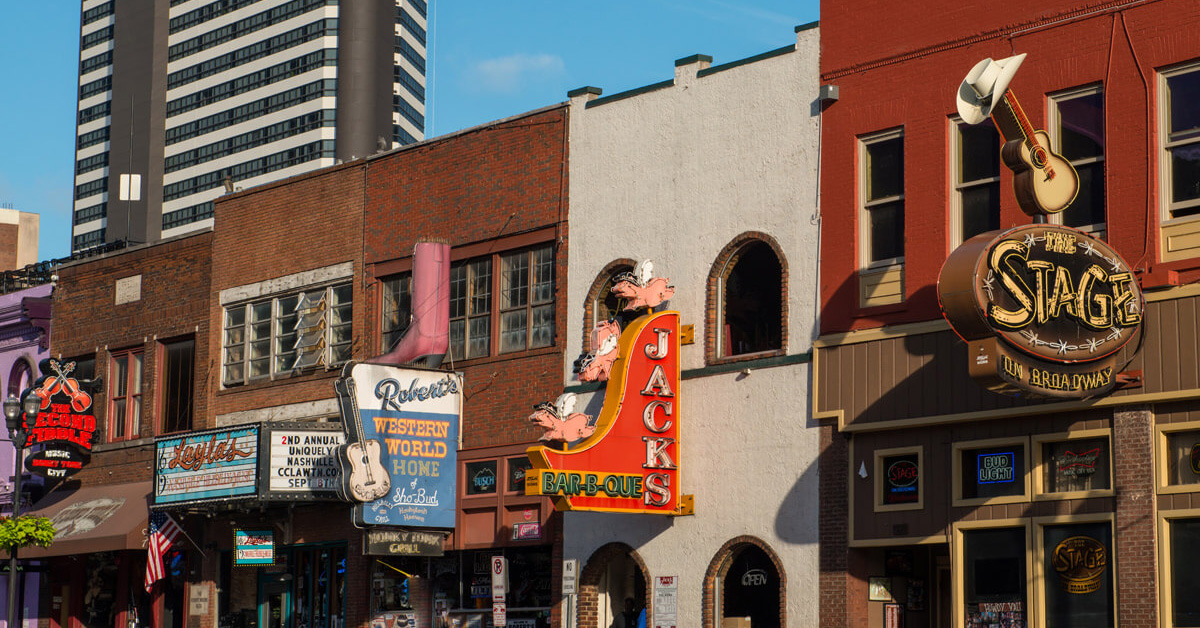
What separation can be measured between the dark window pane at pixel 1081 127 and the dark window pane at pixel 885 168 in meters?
2.48

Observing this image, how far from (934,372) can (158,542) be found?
1820 centimetres

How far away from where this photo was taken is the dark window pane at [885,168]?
22.4 meters

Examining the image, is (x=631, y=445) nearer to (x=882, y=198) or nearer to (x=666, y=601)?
(x=666, y=601)

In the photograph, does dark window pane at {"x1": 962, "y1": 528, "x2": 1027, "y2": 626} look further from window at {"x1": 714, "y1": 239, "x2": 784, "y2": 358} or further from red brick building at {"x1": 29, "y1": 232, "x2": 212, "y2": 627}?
red brick building at {"x1": 29, "y1": 232, "x2": 212, "y2": 627}

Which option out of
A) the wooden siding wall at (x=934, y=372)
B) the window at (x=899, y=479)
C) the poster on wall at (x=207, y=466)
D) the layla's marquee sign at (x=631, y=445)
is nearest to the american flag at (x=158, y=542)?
the poster on wall at (x=207, y=466)

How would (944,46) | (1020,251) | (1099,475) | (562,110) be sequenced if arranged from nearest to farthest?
(1020,251) < (1099,475) < (944,46) < (562,110)

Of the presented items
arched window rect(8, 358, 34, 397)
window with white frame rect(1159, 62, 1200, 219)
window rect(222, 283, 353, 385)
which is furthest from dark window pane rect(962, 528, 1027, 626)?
arched window rect(8, 358, 34, 397)

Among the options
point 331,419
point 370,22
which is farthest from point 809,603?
point 370,22

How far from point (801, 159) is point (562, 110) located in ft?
Answer: 17.9

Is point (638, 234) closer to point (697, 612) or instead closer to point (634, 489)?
point (634, 489)

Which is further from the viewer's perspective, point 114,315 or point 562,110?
point 114,315

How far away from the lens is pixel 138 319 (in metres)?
36.3

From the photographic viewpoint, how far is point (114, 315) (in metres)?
37.0

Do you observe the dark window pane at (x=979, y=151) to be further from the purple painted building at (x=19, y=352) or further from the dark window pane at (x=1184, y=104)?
the purple painted building at (x=19, y=352)
